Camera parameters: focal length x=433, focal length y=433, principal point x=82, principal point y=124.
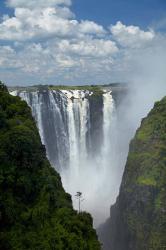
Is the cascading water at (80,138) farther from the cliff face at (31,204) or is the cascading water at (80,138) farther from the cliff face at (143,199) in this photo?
the cliff face at (31,204)

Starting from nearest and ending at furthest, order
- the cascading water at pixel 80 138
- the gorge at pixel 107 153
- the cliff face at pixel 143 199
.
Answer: the cliff face at pixel 143 199
the gorge at pixel 107 153
the cascading water at pixel 80 138

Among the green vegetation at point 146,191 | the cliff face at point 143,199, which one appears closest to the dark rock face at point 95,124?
the cliff face at point 143,199

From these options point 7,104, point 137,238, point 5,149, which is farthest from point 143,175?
point 5,149

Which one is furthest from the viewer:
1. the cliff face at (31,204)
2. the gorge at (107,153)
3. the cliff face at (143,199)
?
the gorge at (107,153)

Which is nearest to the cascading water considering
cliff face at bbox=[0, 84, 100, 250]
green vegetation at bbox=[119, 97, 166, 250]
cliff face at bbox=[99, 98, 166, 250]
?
cliff face at bbox=[99, 98, 166, 250]

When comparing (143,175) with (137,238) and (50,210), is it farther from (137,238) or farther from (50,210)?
(50,210)

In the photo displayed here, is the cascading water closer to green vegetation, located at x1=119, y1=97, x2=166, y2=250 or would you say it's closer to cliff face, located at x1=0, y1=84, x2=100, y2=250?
green vegetation, located at x1=119, y1=97, x2=166, y2=250

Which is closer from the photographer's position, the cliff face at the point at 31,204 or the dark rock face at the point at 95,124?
the cliff face at the point at 31,204
